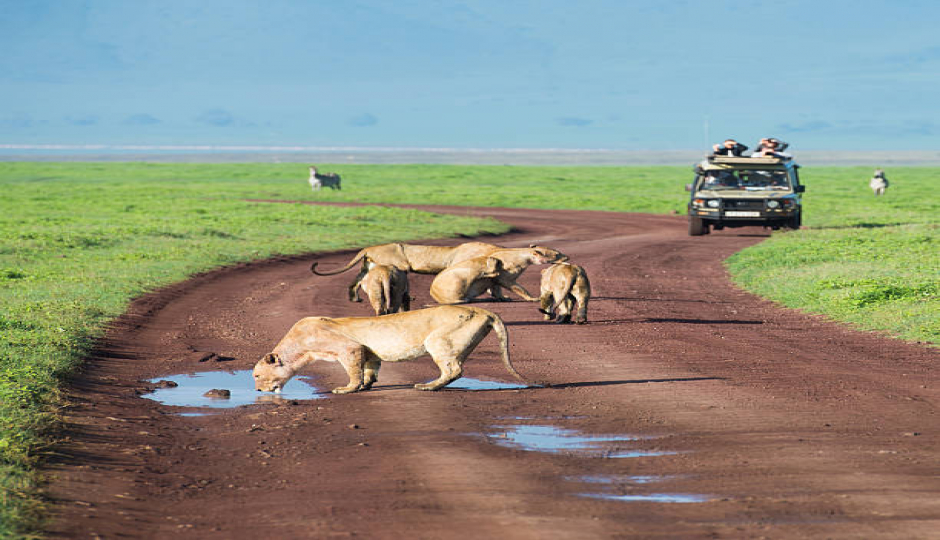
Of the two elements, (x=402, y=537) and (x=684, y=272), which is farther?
(x=684, y=272)

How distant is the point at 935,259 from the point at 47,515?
22486 mm

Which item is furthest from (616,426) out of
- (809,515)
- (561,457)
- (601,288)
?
(601,288)

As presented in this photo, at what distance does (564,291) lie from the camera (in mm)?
16484

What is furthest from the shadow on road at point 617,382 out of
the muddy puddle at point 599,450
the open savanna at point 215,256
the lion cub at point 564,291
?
the open savanna at point 215,256

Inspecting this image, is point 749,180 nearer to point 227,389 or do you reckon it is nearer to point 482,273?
point 482,273

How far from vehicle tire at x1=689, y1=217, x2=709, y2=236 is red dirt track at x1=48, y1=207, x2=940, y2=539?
20.4 m

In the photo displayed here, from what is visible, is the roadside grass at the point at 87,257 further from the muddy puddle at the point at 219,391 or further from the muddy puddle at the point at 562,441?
the muddy puddle at the point at 562,441

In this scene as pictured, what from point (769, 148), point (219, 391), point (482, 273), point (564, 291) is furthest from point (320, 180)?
point (219, 391)

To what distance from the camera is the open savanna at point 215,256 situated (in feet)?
37.6

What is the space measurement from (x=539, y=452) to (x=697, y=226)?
1162 inches

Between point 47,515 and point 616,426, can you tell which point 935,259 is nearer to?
point 616,426

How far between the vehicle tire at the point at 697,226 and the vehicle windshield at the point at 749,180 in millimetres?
1142

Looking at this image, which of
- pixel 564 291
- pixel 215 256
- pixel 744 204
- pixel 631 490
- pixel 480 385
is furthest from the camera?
pixel 744 204

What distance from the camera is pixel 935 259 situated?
84.2 ft
